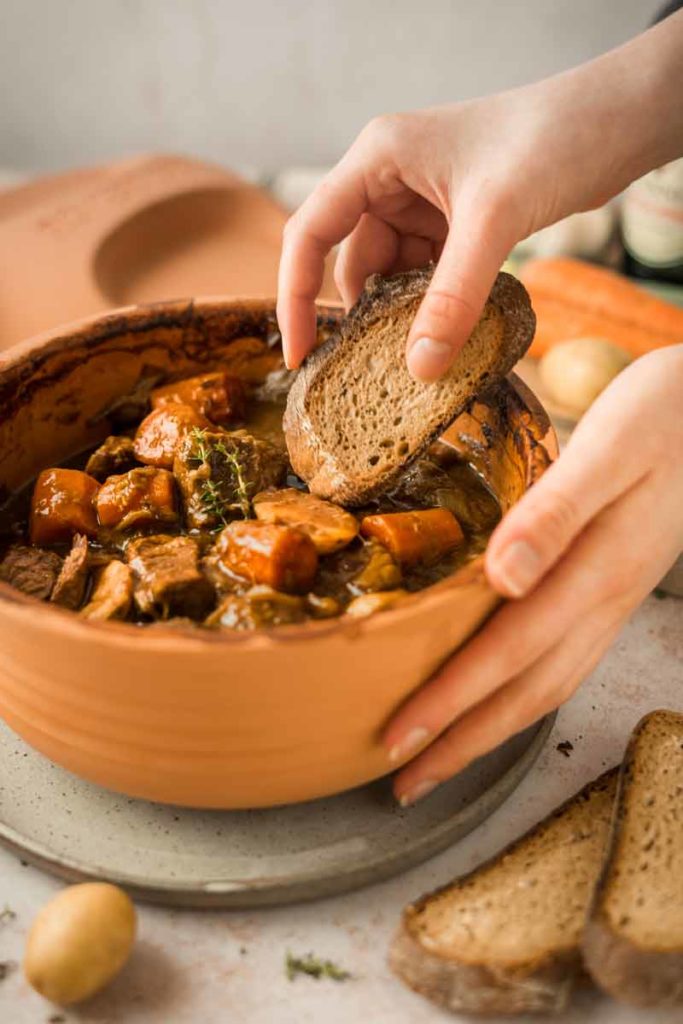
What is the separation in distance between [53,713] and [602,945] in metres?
0.86

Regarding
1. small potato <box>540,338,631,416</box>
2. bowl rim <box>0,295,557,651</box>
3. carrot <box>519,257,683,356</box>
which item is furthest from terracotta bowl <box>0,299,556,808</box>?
carrot <box>519,257,683,356</box>

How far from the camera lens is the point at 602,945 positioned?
1.48 m

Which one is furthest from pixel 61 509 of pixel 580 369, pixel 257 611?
pixel 580 369

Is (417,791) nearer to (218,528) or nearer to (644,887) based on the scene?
(644,887)

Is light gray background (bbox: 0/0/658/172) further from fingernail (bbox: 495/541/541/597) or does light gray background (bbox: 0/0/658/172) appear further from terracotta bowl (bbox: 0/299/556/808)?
fingernail (bbox: 495/541/541/597)

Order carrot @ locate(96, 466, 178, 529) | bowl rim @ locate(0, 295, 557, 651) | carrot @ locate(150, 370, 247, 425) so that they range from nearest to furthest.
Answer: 1. bowl rim @ locate(0, 295, 557, 651)
2. carrot @ locate(96, 466, 178, 529)
3. carrot @ locate(150, 370, 247, 425)

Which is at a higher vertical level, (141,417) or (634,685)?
(141,417)

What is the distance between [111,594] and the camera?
5.71 feet

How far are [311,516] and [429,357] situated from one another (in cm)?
35

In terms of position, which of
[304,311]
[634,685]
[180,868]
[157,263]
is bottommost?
[634,685]

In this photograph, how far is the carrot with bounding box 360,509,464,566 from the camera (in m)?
1.88

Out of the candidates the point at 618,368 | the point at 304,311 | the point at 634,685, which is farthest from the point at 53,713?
the point at 618,368

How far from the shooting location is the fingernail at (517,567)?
1.50 meters

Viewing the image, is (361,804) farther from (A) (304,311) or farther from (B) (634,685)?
(A) (304,311)
